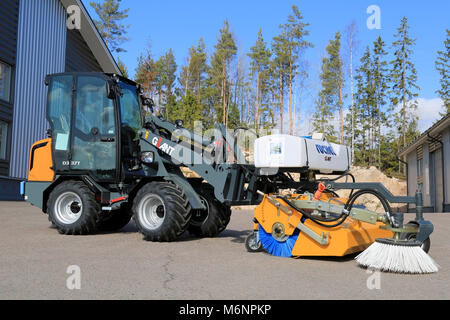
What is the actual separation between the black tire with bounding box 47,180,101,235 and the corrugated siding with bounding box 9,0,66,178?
38.8 feet

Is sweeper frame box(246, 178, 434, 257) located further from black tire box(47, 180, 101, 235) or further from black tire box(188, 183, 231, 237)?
black tire box(47, 180, 101, 235)

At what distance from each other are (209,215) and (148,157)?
152 cm

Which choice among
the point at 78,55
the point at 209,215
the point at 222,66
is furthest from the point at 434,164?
the point at 222,66

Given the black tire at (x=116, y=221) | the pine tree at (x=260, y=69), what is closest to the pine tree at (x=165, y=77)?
the pine tree at (x=260, y=69)

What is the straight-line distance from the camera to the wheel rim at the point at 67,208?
8464 mm

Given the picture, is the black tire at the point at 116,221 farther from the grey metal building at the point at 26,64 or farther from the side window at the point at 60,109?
the grey metal building at the point at 26,64

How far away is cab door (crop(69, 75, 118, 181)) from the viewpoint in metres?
8.17

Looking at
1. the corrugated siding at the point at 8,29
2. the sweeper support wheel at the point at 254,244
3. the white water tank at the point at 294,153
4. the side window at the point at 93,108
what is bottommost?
the sweeper support wheel at the point at 254,244

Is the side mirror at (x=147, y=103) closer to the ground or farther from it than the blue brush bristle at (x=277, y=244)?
farther from it

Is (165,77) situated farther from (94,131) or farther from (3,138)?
(94,131)

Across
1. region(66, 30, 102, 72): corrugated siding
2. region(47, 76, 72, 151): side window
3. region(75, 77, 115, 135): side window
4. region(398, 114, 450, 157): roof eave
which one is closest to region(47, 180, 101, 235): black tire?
region(47, 76, 72, 151): side window

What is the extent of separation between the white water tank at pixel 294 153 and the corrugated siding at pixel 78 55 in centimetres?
1878

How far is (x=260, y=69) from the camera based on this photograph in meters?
48.2
